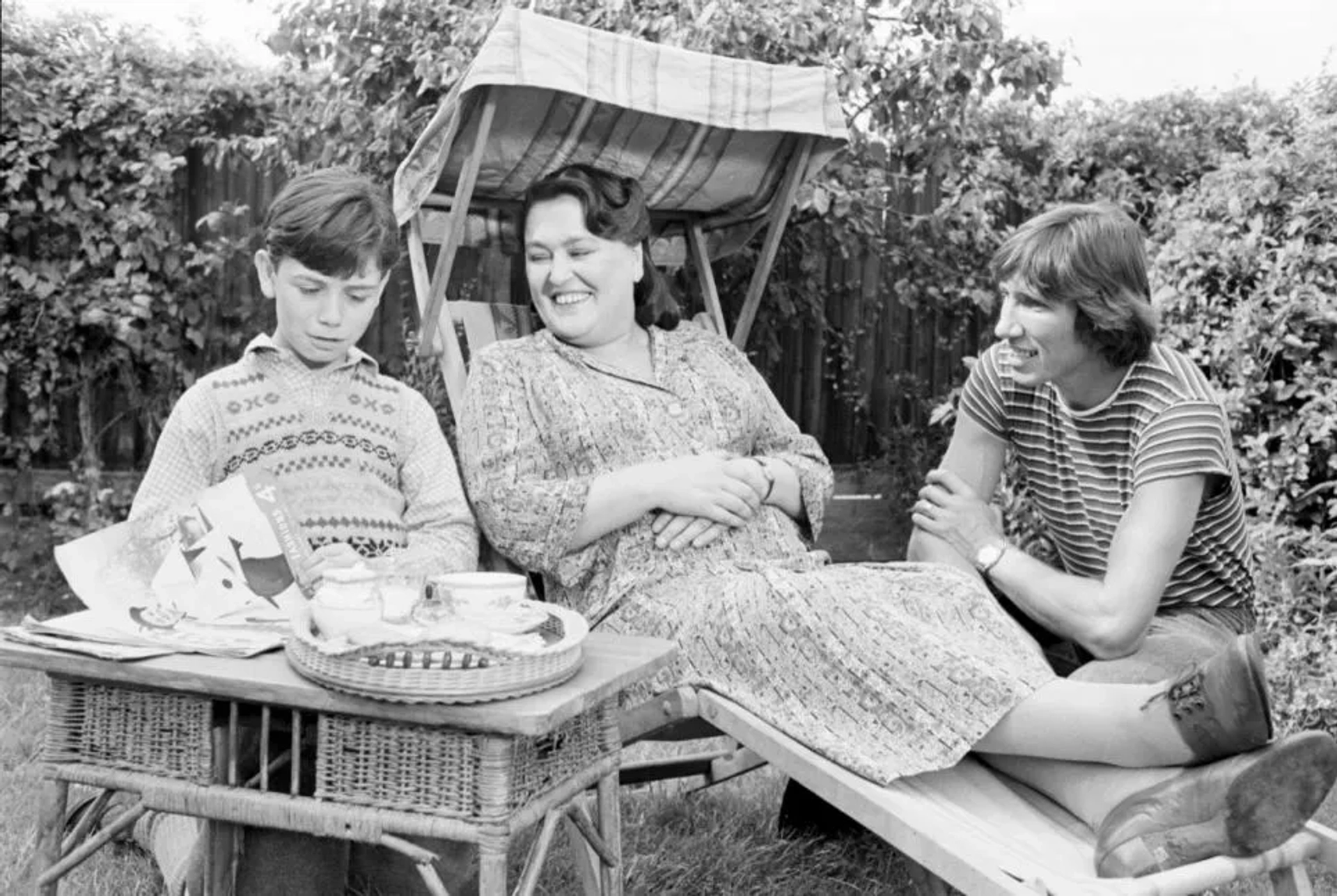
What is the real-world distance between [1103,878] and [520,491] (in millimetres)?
1268

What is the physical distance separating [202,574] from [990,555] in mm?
1435

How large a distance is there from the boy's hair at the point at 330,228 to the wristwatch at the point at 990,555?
1.27 meters

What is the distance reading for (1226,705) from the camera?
1970mm

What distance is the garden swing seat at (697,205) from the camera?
6.62 feet

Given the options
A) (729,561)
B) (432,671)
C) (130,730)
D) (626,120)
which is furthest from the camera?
(626,120)

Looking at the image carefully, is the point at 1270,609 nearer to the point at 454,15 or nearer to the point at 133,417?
the point at 454,15

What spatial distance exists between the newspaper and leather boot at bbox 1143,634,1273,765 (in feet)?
4.52

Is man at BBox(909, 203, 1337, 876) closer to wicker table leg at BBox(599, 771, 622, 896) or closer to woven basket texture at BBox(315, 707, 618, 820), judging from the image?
wicker table leg at BBox(599, 771, 622, 896)

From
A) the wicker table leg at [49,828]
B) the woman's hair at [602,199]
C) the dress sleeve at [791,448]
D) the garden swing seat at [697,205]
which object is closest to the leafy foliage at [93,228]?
the garden swing seat at [697,205]

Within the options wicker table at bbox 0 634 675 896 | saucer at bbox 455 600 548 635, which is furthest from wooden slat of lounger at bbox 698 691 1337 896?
saucer at bbox 455 600 548 635

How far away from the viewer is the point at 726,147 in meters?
3.42

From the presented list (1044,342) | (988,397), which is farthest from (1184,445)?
(988,397)

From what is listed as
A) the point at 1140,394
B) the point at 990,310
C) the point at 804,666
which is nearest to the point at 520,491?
the point at 804,666

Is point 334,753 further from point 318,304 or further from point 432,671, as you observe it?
point 318,304
